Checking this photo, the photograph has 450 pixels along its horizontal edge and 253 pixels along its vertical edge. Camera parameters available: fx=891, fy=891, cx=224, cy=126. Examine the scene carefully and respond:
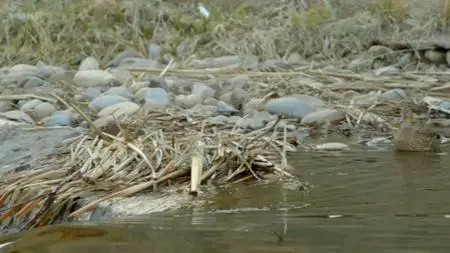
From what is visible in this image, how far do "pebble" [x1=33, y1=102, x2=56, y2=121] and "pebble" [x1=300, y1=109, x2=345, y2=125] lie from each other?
1.50 metres

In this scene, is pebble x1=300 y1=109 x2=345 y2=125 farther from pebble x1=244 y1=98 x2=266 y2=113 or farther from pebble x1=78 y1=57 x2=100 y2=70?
pebble x1=78 y1=57 x2=100 y2=70

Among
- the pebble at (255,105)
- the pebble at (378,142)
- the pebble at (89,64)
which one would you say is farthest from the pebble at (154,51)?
the pebble at (378,142)

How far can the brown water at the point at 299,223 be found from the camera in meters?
2.21

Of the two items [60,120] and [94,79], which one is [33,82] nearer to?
[94,79]

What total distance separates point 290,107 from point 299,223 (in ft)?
9.91

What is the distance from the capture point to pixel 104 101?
5418 mm

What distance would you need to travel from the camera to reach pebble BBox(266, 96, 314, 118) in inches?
215

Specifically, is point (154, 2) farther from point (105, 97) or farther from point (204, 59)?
point (105, 97)

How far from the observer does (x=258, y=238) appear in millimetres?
2289

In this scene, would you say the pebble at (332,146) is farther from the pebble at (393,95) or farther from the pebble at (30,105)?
the pebble at (30,105)

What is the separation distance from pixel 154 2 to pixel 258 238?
7515 millimetres

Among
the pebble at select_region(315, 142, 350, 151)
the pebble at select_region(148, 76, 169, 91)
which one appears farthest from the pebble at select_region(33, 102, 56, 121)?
the pebble at select_region(315, 142, 350, 151)

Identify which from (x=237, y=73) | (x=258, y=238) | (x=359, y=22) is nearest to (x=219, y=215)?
(x=258, y=238)

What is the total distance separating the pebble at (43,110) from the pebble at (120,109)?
0.32 metres
